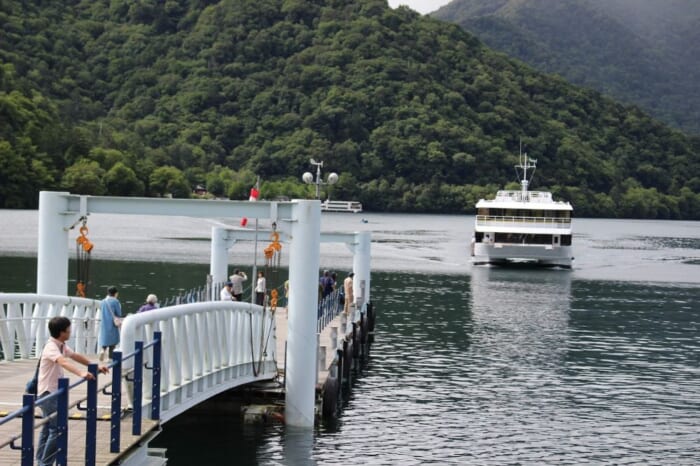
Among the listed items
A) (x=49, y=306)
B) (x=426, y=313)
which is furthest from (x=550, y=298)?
(x=49, y=306)

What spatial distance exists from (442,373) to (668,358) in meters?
9.72

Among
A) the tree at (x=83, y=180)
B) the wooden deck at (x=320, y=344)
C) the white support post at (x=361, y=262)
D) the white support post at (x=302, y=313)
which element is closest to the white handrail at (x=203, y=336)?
the white support post at (x=302, y=313)

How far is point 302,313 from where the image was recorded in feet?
68.5

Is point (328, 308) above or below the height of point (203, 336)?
below

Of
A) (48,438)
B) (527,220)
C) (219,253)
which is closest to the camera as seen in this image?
(48,438)

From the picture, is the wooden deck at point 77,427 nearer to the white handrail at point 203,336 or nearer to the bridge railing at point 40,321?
the white handrail at point 203,336

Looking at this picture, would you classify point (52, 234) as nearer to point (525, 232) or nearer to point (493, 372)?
point (493, 372)

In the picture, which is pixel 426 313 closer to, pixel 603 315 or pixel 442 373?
pixel 603 315

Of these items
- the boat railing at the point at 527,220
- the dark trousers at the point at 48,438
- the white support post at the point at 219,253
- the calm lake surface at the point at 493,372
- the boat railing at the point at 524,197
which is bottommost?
the calm lake surface at the point at 493,372

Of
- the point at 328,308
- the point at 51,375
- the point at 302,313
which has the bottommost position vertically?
the point at 328,308

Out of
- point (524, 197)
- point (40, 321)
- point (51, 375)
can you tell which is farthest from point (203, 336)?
point (524, 197)

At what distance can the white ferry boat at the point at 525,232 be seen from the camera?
3332 inches

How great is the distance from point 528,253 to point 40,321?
67.6 meters

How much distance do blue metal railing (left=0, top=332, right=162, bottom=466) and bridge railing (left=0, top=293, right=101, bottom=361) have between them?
17.2 ft
